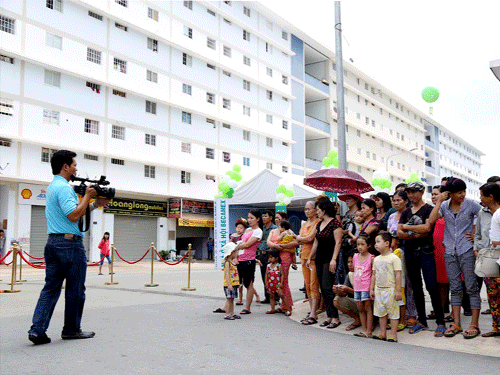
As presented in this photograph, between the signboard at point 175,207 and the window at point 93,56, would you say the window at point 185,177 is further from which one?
the window at point 93,56

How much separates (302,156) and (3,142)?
2632 cm

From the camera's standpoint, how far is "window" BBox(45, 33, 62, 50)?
1063 inches

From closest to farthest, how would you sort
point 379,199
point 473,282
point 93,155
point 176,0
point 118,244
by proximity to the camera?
1. point 473,282
2. point 379,199
3. point 93,155
4. point 118,244
5. point 176,0

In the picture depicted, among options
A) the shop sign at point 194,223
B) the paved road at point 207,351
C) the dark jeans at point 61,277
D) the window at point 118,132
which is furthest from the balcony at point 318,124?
the dark jeans at point 61,277

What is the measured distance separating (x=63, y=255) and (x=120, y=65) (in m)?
27.4

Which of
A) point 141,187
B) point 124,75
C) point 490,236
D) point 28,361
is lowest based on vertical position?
point 28,361

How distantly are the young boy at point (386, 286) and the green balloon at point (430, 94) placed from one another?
1803 centimetres

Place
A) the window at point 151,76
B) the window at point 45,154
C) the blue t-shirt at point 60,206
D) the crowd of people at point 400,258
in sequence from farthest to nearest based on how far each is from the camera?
the window at point 151,76 → the window at point 45,154 → the crowd of people at point 400,258 → the blue t-shirt at point 60,206

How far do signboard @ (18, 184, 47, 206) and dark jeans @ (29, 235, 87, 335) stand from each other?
72.5 ft

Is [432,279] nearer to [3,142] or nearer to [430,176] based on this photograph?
[3,142]

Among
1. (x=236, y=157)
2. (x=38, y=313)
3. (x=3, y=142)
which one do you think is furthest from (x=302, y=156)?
(x=38, y=313)

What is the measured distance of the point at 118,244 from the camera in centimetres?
3164

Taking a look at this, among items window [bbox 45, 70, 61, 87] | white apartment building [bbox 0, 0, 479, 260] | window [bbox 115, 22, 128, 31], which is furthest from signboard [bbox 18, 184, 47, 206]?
window [bbox 115, 22, 128, 31]

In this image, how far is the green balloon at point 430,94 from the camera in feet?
73.7
